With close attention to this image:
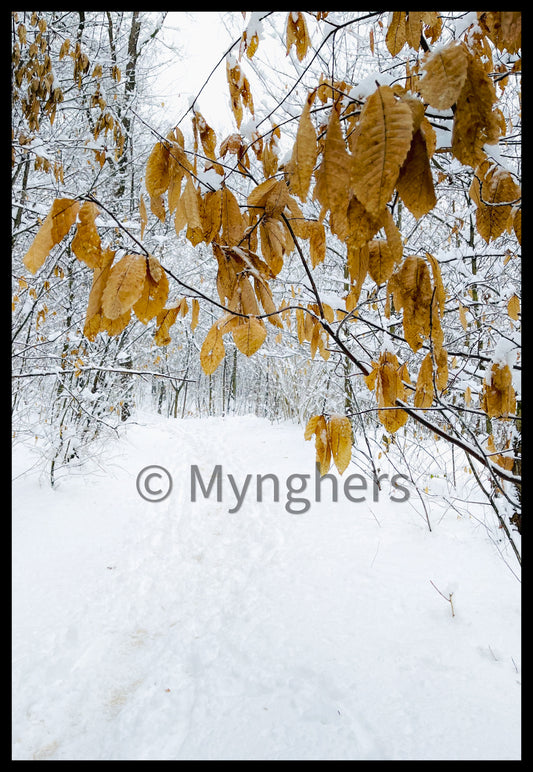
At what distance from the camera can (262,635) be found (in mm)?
2047

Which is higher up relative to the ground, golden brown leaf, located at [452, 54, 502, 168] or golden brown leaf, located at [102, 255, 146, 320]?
golden brown leaf, located at [452, 54, 502, 168]

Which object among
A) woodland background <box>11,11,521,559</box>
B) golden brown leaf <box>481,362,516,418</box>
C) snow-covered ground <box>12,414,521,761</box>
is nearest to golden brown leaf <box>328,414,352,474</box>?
woodland background <box>11,11,521,559</box>

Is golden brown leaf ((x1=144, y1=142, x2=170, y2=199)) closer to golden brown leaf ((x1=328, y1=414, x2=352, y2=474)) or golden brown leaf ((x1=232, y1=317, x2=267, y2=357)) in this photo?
golden brown leaf ((x1=232, y1=317, x2=267, y2=357))

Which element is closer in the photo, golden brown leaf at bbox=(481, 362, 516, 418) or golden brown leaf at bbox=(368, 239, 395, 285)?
golden brown leaf at bbox=(368, 239, 395, 285)

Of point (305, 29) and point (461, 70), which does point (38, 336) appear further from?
point (461, 70)

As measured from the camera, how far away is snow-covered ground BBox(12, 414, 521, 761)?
56.7 inches

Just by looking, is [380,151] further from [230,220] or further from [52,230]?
[52,230]

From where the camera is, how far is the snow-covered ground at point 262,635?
4.72 ft

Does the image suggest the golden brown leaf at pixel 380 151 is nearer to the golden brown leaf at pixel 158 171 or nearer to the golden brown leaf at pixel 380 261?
the golden brown leaf at pixel 380 261

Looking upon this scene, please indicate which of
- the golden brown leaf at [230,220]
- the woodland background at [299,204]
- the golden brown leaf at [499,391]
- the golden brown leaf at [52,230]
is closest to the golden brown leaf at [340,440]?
the woodland background at [299,204]

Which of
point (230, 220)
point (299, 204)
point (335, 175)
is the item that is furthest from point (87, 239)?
point (299, 204)
